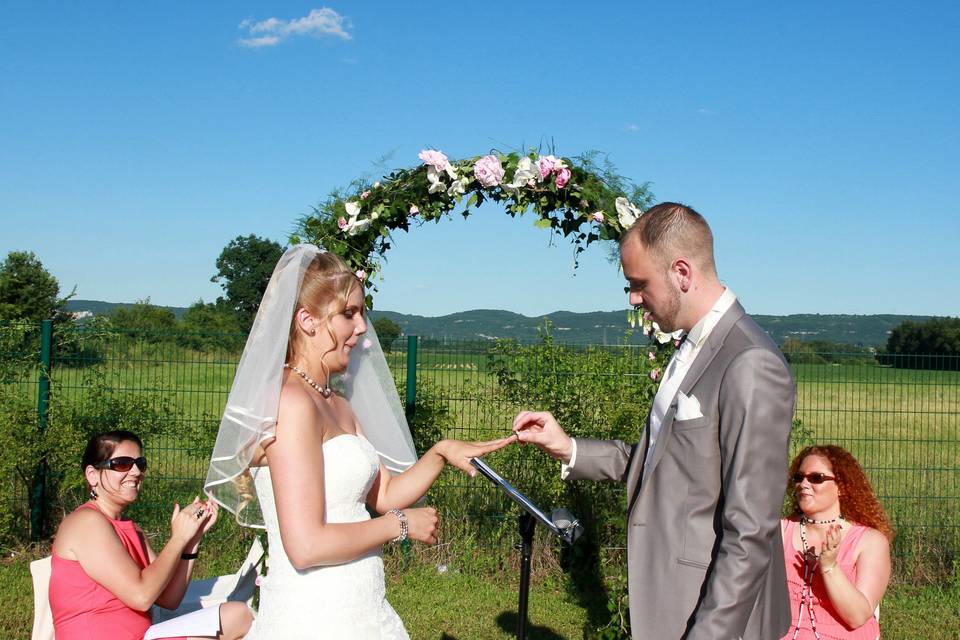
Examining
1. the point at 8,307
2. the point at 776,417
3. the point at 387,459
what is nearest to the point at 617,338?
the point at 387,459

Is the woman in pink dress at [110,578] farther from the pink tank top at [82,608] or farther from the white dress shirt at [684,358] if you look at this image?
the white dress shirt at [684,358]

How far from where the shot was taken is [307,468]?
8.86 ft

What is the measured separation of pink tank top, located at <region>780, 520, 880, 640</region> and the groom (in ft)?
4.83

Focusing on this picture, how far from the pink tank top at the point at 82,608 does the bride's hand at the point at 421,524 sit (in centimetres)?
172

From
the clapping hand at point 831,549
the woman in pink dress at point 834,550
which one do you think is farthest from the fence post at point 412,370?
the clapping hand at point 831,549

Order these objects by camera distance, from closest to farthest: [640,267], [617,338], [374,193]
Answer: [640,267], [374,193], [617,338]

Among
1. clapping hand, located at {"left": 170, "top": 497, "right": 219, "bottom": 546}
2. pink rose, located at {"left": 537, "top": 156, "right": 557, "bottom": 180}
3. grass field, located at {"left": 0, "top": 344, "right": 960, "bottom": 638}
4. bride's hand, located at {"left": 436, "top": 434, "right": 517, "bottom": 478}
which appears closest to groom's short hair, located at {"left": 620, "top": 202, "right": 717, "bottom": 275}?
bride's hand, located at {"left": 436, "top": 434, "right": 517, "bottom": 478}

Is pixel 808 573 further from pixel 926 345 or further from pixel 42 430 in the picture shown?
pixel 926 345

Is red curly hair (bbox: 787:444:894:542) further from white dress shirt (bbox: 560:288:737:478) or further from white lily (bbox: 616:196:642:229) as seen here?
white dress shirt (bbox: 560:288:737:478)

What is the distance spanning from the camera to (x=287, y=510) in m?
2.68

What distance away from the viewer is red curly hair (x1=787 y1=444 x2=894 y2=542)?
4031mm

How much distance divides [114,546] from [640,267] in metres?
2.79

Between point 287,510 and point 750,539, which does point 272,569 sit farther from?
point 750,539

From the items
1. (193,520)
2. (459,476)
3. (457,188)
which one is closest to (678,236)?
(193,520)
